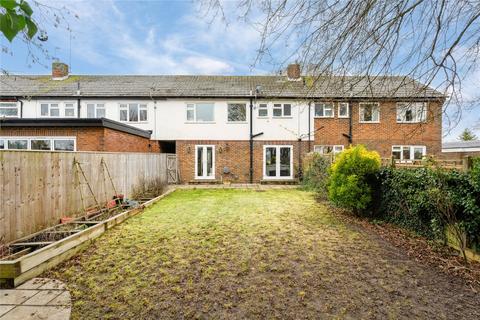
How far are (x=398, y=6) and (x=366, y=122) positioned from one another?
586 inches

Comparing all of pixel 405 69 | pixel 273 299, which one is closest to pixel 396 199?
pixel 405 69

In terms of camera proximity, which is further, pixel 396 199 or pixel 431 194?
pixel 396 199

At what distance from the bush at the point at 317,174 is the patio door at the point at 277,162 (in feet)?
6.37

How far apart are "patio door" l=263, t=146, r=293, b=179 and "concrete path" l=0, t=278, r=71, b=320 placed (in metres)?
13.5

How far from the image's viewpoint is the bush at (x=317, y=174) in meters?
11.3

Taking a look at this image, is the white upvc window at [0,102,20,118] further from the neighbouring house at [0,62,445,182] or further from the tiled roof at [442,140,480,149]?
the tiled roof at [442,140,480,149]

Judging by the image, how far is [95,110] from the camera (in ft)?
54.6

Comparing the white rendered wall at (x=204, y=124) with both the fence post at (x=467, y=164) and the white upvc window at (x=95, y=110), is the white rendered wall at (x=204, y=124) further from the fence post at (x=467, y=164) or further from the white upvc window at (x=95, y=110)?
the fence post at (x=467, y=164)

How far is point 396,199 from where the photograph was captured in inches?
260

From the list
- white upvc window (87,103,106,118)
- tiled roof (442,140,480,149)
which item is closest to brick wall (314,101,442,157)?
white upvc window (87,103,106,118)

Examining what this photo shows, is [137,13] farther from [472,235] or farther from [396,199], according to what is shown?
[396,199]

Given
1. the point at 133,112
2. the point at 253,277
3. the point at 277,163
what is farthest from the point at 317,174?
the point at 133,112

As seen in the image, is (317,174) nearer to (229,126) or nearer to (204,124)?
(229,126)

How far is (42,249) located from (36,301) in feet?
3.74
